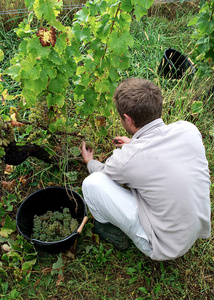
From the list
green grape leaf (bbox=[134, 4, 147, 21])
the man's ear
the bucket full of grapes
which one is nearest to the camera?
green grape leaf (bbox=[134, 4, 147, 21])

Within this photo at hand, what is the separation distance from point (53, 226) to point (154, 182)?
0.96 meters

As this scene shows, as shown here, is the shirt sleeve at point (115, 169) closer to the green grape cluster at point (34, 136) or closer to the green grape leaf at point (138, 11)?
the green grape cluster at point (34, 136)

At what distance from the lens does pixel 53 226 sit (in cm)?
204

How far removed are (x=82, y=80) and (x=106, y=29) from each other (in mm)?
413

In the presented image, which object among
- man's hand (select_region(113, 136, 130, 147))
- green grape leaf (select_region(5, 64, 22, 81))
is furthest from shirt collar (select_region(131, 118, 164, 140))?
green grape leaf (select_region(5, 64, 22, 81))

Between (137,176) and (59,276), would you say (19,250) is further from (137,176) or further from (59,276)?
(137,176)

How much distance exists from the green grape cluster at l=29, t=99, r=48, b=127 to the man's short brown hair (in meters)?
0.54

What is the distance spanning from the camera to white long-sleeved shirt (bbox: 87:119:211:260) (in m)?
1.48

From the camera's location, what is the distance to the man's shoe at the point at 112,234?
2010 millimetres

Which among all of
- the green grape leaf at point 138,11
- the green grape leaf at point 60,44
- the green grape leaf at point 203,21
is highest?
the green grape leaf at point 138,11

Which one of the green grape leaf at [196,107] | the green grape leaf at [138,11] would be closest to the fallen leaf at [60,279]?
the green grape leaf at [138,11]

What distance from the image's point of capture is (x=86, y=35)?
168cm

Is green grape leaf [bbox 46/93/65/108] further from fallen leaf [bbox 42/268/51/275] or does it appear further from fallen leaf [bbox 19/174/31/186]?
fallen leaf [bbox 42/268/51/275]

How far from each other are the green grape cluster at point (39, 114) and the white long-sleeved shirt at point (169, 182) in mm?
628
